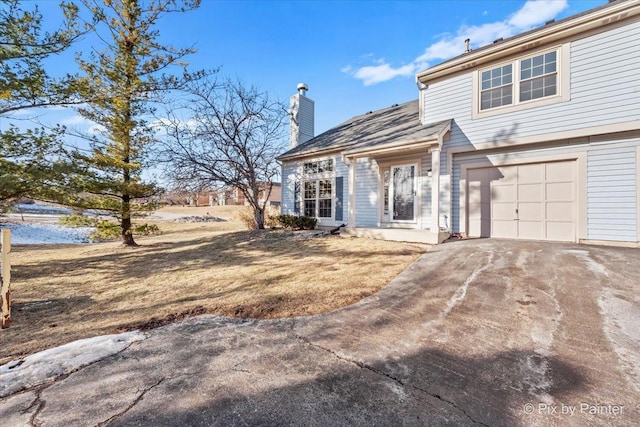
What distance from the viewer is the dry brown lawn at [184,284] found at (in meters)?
3.93

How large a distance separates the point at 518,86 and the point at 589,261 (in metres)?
4.97

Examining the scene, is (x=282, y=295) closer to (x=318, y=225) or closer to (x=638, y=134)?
(x=318, y=225)

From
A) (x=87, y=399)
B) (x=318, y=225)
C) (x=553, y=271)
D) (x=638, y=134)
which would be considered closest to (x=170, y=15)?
(x=318, y=225)

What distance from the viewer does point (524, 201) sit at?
762 cm

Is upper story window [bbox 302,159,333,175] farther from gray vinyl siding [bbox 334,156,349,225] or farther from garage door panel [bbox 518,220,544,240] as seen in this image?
garage door panel [bbox 518,220,544,240]

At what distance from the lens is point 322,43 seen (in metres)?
12.8

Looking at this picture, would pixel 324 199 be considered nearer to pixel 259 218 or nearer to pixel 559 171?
pixel 259 218

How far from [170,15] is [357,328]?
1156 cm

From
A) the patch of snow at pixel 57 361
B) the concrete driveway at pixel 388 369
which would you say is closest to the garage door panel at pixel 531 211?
the concrete driveway at pixel 388 369

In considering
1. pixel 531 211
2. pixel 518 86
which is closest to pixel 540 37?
pixel 518 86

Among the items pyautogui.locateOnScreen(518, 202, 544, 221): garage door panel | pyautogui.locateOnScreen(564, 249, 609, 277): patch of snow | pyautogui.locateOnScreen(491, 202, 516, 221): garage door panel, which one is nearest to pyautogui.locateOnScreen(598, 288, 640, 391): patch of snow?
pyautogui.locateOnScreen(564, 249, 609, 277): patch of snow

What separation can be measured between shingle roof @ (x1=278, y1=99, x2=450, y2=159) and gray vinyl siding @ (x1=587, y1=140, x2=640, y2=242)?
3.73 metres

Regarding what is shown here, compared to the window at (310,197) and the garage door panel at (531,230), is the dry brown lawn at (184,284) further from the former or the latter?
the garage door panel at (531,230)

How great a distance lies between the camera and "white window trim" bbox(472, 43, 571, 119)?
7016mm
